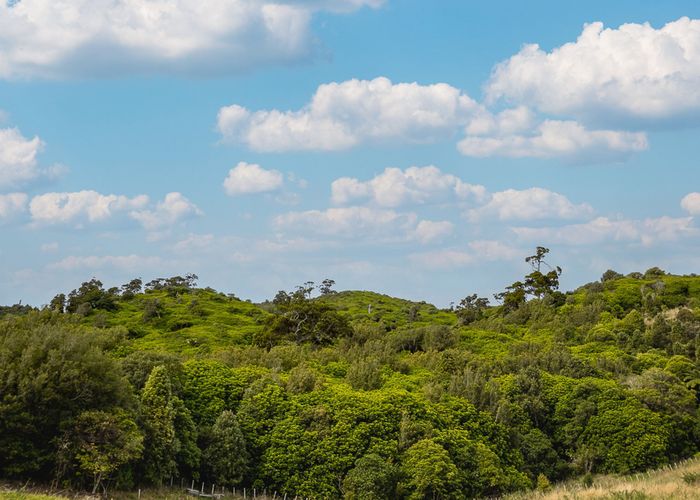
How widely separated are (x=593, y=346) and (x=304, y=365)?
125 ft

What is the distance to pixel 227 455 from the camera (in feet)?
145

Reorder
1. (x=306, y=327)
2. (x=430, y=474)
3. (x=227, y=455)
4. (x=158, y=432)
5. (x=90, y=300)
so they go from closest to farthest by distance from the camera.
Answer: (x=158, y=432)
(x=430, y=474)
(x=227, y=455)
(x=306, y=327)
(x=90, y=300)

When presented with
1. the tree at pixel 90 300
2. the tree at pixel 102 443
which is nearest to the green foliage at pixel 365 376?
the tree at pixel 102 443

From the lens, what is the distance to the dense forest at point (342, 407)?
121 ft

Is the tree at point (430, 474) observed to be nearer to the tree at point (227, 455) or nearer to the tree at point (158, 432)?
the tree at point (227, 455)

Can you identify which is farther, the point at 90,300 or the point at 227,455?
the point at 90,300

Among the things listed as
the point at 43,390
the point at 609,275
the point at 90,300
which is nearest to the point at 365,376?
the point at 43,390

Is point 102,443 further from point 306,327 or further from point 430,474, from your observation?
point 306,327

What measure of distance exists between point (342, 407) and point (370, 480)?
6273 millimetres

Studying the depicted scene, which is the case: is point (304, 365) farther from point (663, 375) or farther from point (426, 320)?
point (426, 320)

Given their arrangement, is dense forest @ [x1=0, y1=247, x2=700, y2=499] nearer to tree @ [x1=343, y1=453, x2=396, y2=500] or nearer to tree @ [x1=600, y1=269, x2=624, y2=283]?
tree @ [x1=343, y1=453, x2=396, y2=500]

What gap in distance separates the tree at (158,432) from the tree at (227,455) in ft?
8.60

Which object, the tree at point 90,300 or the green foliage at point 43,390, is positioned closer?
the green foliage at point 43,390

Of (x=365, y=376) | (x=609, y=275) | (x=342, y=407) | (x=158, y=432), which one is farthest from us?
(x=609, y=275)
